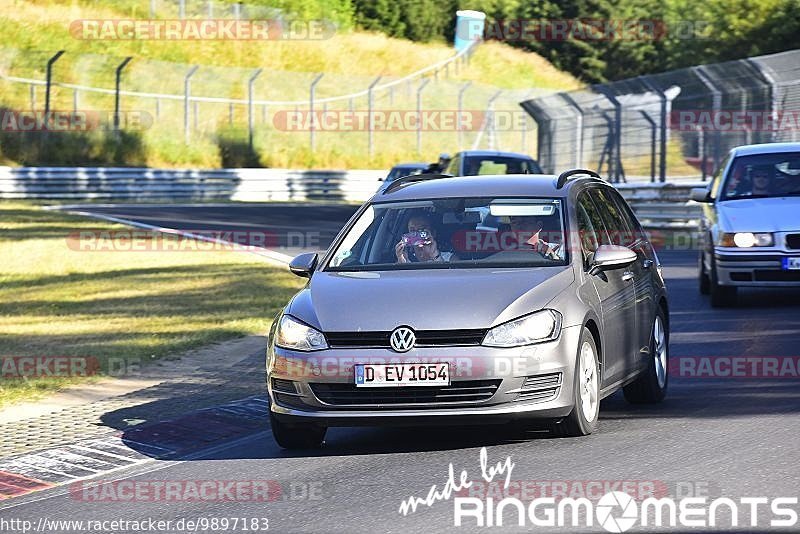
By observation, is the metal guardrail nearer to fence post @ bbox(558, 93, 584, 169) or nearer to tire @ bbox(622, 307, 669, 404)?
fence post @ bbox(558, 93, 584, 169)

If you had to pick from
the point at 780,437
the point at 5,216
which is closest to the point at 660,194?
the point at 5,216

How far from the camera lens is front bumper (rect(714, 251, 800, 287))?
15508 millimetres

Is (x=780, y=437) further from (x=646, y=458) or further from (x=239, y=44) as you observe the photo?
(x=239, y=44)

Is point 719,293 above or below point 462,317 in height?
below

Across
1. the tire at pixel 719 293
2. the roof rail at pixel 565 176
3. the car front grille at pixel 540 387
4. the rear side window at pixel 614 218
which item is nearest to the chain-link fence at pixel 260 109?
the tire at pixel 719 293

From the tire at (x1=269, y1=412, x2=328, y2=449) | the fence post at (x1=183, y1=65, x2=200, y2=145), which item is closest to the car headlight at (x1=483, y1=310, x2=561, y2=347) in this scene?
the tire at (x1=269, y1=412, x2=328, y2=449)

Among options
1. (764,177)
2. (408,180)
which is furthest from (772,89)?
(408,180)

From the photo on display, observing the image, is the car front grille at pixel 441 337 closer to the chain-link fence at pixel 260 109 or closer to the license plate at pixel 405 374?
the license plate at pixel 405 374

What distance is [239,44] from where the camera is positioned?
208 feet

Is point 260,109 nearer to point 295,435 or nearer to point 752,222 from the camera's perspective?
point 752,222

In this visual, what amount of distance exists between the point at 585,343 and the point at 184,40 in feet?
179

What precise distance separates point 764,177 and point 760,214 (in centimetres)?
80

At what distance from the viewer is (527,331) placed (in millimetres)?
8438

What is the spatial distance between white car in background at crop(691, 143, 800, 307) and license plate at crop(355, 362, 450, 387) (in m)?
8.03
